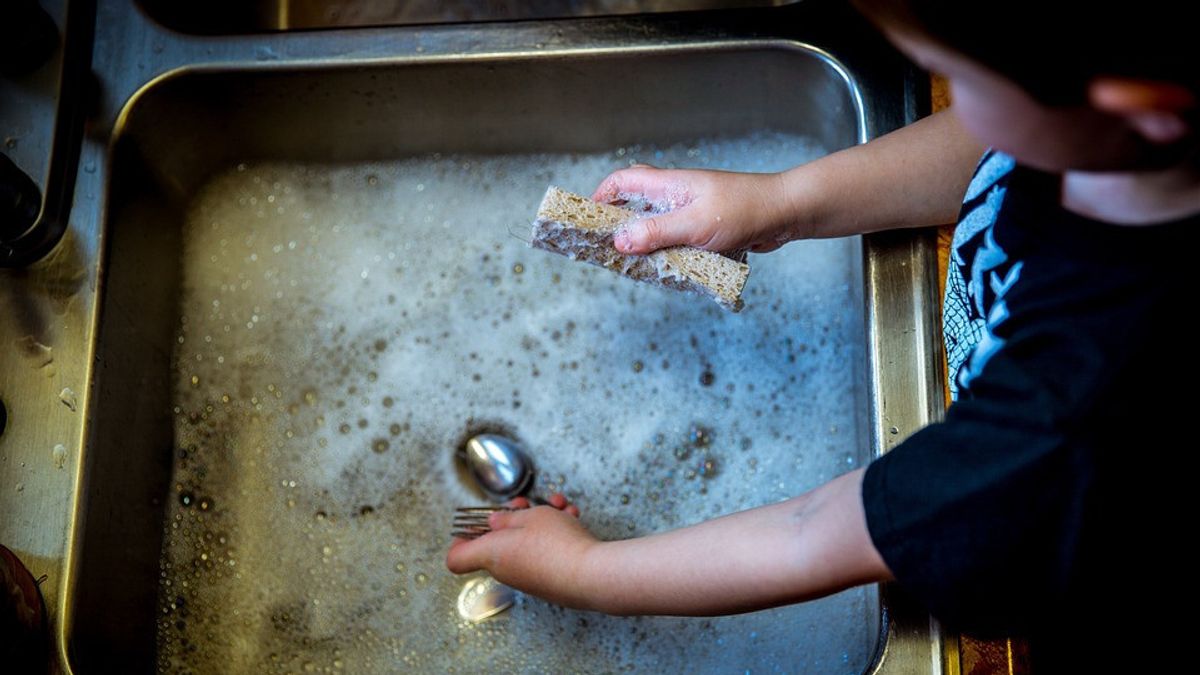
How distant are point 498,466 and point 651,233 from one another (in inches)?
11.1

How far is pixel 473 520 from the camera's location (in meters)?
0.78

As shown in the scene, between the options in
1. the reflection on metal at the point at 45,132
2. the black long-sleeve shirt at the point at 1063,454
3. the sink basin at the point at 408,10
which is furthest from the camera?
the sink basin at the point at 408,10

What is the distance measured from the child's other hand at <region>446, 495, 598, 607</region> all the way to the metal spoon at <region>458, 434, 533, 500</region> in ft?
0.17

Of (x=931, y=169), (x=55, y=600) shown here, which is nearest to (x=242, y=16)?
(x=55, y=600)

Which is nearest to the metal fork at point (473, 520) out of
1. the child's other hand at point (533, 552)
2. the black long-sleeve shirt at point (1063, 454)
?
the child's other hand at point (533, 552)

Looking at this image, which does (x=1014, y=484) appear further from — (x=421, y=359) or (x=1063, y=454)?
(x=421, y=359)

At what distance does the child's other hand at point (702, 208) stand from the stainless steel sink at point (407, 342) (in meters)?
0.10

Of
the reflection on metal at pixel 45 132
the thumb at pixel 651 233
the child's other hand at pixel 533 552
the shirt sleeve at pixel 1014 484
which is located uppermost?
the reflection on metal at pixel 45 132

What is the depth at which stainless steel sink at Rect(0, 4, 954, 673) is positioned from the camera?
74 cm

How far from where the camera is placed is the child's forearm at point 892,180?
68 centimetres

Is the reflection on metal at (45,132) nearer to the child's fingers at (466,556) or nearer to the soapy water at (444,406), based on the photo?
the soapy water at (444,406)

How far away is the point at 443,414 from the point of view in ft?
2.76

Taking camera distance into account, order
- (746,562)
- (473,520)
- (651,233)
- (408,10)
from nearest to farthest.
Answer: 1. (746,562)
2. (651,233)
3. (473,520)
4. (408,10)

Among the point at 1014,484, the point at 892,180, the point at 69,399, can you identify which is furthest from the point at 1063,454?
the point at 69,399
